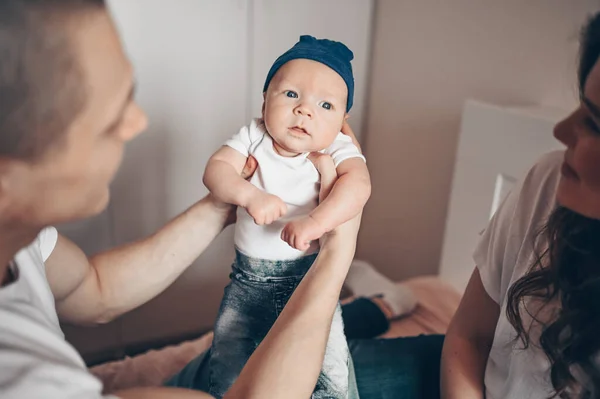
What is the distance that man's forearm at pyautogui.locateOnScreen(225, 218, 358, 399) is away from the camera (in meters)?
0.65

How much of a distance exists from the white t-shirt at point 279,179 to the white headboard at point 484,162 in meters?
0.60

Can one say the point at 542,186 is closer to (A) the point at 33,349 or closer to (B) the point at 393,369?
(B) the point at 393,369

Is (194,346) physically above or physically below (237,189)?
below

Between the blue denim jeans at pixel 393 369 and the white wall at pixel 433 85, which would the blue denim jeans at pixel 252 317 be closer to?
the blue denim jeans at pixel 393 369

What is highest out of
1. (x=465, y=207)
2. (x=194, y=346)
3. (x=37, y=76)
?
(x=37, y=76)

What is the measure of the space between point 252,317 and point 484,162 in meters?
0.82

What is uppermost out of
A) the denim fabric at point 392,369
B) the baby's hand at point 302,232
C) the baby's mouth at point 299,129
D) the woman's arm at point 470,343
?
the baby's mouth at point 299,129

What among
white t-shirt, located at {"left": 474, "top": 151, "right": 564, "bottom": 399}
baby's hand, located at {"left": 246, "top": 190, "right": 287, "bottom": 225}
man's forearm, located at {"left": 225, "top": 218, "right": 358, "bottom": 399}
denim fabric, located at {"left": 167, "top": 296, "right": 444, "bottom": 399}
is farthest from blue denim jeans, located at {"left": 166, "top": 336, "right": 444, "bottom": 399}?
baby's hand, located at {"left": 246, "top": 190, "right": 287, "bottom": 225}

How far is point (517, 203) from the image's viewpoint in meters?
0.86

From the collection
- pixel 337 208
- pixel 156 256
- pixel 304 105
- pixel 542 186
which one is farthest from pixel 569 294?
pixel 156 256

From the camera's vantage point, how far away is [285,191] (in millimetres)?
786

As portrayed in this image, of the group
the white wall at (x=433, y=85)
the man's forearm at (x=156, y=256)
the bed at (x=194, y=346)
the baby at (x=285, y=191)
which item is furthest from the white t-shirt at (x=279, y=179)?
the white wall at (x=433, y=85)

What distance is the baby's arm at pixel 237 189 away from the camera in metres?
0.71

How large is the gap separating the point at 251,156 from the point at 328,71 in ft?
0.56
